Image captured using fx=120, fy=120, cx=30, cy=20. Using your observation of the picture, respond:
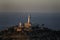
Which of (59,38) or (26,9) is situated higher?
(26,9)

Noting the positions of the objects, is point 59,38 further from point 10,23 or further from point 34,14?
point 10,23

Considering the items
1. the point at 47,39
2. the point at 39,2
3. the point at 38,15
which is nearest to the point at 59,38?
the point at 47,39

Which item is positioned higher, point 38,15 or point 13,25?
point 38,15

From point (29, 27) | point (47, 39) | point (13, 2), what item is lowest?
point (47, 39)

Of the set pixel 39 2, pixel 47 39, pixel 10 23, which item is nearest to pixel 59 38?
pixel 47 39

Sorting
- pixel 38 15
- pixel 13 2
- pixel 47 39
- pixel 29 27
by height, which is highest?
pixel 13 2

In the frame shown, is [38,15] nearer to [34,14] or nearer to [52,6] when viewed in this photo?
[34,14]
